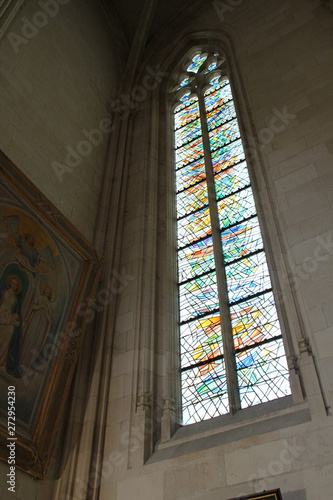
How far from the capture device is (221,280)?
6.59m

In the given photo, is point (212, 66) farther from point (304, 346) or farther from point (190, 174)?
point (304, 346)

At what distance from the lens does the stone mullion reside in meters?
5.54

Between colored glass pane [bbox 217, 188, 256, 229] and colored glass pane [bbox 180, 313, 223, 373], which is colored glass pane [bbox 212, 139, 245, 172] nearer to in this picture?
colored glass pane [bbox 217, 188, 256, 229]

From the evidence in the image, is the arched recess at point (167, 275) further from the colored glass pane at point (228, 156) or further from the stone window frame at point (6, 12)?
the stone window frame at point (6, 12)

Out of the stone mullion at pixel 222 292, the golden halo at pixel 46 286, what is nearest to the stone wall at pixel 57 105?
the golden halo at pixel 46 286

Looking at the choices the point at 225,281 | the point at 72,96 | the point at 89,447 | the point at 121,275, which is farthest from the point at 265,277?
the point at 72,96

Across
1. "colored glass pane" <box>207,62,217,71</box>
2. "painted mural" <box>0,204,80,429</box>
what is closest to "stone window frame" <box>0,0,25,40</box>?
"painted mural" <box>0,204,80,429</box>

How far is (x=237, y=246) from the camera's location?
6.95 m

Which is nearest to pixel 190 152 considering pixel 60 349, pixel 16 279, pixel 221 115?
pixel 221 115

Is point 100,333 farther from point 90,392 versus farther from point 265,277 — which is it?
point 265,277

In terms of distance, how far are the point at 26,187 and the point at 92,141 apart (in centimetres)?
327

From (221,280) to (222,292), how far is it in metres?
0.20

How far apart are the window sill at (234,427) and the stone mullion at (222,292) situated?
0.25 m

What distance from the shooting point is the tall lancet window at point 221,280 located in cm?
562
